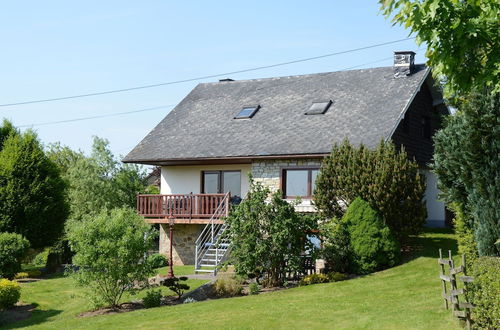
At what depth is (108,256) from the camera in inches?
714

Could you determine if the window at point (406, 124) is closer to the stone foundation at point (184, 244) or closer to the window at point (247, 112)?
the window at point (247, 112)

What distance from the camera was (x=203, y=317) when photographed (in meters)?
15.1

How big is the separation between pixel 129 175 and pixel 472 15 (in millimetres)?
28600

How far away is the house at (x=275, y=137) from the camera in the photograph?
82.6ft

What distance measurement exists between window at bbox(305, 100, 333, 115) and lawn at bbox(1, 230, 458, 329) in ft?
27.1

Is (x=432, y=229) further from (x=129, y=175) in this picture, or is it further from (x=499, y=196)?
(x=129, y=175)

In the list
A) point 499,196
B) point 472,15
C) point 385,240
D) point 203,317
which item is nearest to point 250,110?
→ point 385,240

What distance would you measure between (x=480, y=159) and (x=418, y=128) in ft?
45.9

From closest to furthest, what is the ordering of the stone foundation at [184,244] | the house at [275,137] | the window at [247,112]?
the house at [275,137] → the stone foundation at [184,244] → the window at [247,112]

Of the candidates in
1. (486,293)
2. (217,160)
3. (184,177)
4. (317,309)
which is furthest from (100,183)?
(486,293)

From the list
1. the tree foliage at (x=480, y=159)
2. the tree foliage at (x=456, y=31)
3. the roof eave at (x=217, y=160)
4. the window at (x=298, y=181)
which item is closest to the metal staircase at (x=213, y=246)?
the roof eave at (x=217, y=160)

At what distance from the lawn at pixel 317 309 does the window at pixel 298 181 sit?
5628 mm

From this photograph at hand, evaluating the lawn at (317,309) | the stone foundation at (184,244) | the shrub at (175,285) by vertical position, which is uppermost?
the stone foundation at (184,244)

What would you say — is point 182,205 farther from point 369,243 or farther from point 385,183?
point 369,243
